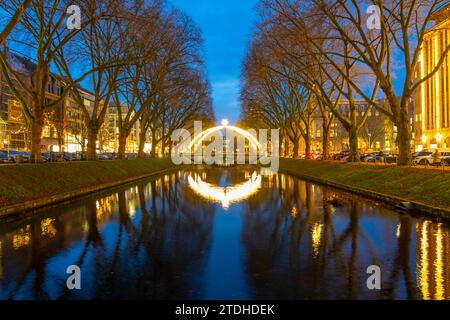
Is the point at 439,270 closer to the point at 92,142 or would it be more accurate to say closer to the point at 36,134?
the point at 36,134

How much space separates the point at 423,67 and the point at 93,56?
70.8 m

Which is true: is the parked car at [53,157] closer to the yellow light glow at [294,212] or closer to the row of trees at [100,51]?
the row of trees at [100,51]

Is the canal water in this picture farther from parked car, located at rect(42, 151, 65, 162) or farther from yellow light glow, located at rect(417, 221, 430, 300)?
parked car, located at rect(42, 151, 65, 162)

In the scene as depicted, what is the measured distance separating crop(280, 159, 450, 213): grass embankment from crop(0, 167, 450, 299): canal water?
232 centimetres

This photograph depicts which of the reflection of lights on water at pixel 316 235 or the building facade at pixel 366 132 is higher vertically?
the building facade at pixel 366 132

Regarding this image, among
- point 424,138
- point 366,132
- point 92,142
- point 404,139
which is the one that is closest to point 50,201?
point 92,142

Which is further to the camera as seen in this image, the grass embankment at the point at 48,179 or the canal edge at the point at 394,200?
the grass embankment at the point at 48,179

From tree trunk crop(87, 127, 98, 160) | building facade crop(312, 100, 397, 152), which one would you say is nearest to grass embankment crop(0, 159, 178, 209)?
tree trunk crop(87, 127, 98, 160)

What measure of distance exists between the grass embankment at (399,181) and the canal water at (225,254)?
232 centimetres

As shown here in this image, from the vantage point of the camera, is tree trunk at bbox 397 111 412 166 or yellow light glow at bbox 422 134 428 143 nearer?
tree trunk at bbox 397 111 412 166

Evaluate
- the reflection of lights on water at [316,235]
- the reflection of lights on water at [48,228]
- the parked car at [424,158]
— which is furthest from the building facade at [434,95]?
the reflection of lights on water at [48,228]

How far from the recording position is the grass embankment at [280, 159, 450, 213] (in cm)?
1653

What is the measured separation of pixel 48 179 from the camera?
843 inches

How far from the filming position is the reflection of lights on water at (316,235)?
9.52m
